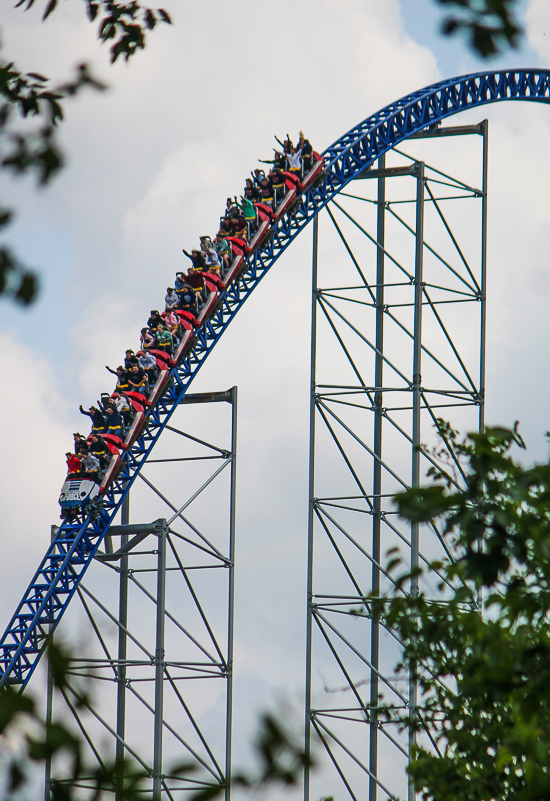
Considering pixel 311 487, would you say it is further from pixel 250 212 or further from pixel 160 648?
pixel 250 212

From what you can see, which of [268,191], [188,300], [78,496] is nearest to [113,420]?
[78,496]

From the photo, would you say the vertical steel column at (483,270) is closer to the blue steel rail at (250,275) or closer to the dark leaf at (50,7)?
the blue steel rail at (250,275)

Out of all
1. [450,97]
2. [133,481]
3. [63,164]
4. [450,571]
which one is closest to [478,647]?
[450,571]

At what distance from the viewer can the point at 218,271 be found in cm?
1527

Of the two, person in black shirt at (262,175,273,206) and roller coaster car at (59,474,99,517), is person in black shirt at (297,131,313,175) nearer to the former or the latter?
person in black shirt at (262,175,273,206)

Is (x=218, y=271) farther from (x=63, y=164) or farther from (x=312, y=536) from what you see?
(x=63, y=164)

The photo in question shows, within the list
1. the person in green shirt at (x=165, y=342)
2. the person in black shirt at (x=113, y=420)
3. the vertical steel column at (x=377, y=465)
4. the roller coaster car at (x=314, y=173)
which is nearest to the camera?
the person in black shirt at (x=113, y=420)

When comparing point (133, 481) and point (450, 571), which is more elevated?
point (133, 481)

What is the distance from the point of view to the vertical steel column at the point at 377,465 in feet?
46.4

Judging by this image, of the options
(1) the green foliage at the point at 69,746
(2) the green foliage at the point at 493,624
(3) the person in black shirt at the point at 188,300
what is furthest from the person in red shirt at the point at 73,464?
(1) the green foliage at the point at 69,746

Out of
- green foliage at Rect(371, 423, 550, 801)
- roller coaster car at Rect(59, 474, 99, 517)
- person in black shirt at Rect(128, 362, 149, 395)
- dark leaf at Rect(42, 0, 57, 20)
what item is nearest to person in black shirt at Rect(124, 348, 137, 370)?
person in black shirt at Rect(128, 362, 149, 395)

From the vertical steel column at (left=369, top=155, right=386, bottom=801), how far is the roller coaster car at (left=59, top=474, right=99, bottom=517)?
10.1 ft

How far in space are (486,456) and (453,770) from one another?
3287 mm

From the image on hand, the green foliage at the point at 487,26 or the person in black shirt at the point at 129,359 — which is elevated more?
the person in black shirt at the point at 129,359
